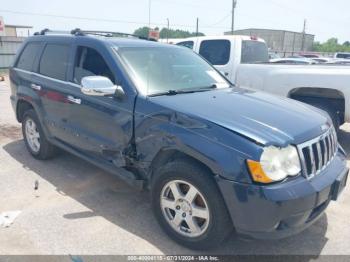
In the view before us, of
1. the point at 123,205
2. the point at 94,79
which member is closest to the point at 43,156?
the point at 123,205

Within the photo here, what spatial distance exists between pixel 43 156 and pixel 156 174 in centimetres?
264

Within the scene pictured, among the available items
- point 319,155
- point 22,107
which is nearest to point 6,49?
point 22,107

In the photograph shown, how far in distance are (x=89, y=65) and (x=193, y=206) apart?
2061 millimetres

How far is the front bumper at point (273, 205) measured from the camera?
2.49 metres

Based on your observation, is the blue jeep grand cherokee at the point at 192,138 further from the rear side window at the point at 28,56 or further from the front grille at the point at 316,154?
the rear side window at the point at 28,56

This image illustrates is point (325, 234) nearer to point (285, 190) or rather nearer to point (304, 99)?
point (285, 190)

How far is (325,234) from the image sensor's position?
3.37 metres

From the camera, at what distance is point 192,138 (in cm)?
279

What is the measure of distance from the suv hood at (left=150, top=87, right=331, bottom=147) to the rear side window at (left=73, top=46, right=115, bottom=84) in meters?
0.79

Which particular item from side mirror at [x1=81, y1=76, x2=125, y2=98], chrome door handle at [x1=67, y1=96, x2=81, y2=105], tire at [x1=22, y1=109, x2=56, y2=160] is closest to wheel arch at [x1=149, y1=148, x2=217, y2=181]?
side mirror at [x1=81, y1=76, x2=125, y2=98]

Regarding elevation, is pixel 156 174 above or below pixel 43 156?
above

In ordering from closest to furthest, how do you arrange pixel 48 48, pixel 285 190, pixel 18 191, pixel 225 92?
1. pixel 285 190
2. pixel 225 92
3. pixel 18 191
4. pixel 48 48

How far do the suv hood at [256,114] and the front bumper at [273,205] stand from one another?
0.34 meters

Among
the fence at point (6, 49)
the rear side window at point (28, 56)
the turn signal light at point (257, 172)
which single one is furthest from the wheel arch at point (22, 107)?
the fence at point (6, 49)
